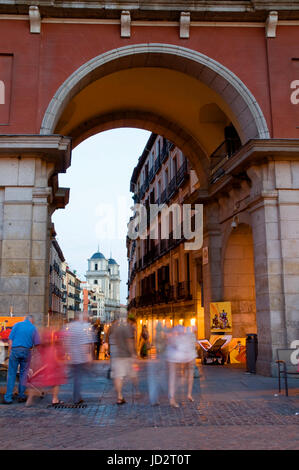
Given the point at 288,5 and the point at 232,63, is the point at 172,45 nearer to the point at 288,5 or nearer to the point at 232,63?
the point at 232,63

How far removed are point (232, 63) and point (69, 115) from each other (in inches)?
263

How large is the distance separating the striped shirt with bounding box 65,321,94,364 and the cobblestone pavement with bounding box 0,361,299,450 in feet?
2.74

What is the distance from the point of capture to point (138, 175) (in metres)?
48.4

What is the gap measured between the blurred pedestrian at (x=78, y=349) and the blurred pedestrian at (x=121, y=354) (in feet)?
1.55

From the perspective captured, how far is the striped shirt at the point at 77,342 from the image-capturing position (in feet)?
26.9

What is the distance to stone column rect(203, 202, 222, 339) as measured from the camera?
1742cm

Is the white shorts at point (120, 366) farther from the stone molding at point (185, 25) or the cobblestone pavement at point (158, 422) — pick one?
the stone molding at point (185, 25)

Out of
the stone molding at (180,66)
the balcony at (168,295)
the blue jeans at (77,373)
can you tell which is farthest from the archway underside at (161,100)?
the balcony at (168,295)

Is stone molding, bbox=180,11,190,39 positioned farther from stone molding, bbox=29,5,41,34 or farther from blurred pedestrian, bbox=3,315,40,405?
blurred pedestrian, bbox=3,315,40,405

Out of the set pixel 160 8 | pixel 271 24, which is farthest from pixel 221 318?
pixel 160 8

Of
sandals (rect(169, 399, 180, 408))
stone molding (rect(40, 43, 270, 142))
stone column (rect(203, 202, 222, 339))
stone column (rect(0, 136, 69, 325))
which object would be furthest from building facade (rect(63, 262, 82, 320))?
sandals (rect(169, 399, 180, 408))

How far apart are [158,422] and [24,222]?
7.16 m
